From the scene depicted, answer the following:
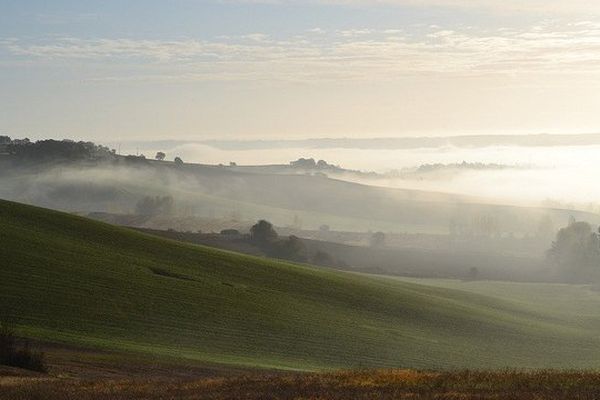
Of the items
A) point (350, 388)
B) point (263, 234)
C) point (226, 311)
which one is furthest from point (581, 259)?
point (350, 388)

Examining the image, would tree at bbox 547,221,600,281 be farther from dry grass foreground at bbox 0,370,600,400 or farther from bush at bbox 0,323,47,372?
dry grass foreground at bbox 0,370,600,400

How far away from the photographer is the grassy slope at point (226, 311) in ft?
199

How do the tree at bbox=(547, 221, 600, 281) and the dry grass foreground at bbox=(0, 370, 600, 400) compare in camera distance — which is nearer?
the dry grass foreground at bbox=(0, 370, 600, 400)

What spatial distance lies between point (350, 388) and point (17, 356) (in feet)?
62.2

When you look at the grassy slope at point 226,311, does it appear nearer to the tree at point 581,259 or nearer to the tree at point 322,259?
the tree at point 322,259

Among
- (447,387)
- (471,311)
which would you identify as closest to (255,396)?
(447,387)

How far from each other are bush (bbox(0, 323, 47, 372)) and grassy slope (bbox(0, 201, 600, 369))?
11.1 meters

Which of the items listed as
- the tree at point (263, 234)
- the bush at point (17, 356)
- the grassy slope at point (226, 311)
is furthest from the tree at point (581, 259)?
the bush at point (17, 356)

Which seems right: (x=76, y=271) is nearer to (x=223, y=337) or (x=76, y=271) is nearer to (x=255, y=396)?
(x=223, y=337)

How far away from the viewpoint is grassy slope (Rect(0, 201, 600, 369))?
60.7m

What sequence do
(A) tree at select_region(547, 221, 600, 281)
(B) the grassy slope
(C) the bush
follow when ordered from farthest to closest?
1. (A) tree at select_region(547, 221, 600, 281)
2. (B) the grassy slope
3. (C) the bush

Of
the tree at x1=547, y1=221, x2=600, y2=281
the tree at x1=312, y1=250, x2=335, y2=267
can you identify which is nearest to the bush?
the tree at x1=312, y1=250, x2=335, y2=267

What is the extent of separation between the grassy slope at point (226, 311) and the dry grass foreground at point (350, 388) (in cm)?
2030

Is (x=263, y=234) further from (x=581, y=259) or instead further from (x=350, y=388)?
(x=350, y=388)
